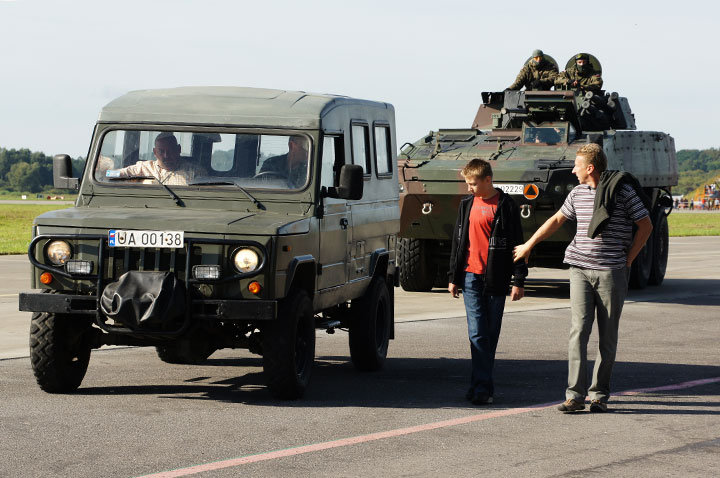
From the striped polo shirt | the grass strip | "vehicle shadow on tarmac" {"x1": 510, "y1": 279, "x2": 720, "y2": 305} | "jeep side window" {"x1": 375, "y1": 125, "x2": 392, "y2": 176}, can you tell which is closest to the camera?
the striped polo shirt

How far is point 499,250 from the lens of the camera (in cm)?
857

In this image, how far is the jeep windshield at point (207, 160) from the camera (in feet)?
29.3

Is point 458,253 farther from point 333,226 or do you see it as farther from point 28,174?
point 28,174

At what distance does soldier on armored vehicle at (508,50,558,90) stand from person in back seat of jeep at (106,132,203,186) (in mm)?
12575

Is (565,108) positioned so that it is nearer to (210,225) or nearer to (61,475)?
(210,225)

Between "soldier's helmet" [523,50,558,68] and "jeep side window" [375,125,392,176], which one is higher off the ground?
"soldier's helmet" [523,50,558,68]

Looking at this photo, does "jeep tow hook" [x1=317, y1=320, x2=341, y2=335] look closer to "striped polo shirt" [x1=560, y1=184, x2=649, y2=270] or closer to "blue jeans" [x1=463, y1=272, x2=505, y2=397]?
"blue jeans" [x1=463, y1=272, x2=505, y2=397]

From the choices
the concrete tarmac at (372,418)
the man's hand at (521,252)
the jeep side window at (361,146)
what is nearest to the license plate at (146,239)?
the concrete tarmac at (372,418)

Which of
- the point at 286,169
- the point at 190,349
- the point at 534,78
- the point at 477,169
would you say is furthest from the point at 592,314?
the point at 534,78

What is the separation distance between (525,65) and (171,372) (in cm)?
1274

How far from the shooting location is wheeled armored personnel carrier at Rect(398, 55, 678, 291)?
17.2 metres

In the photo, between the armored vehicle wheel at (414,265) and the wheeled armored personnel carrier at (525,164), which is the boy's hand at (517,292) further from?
the armored vehicle wheel at (414,265)

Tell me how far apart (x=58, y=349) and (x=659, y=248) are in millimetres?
13977

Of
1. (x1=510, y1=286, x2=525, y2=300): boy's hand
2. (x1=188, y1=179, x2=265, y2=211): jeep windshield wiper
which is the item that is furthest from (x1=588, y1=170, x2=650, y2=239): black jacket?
(x1=188, y1=179, x2=265, y2=211): jeep windshield wiper
